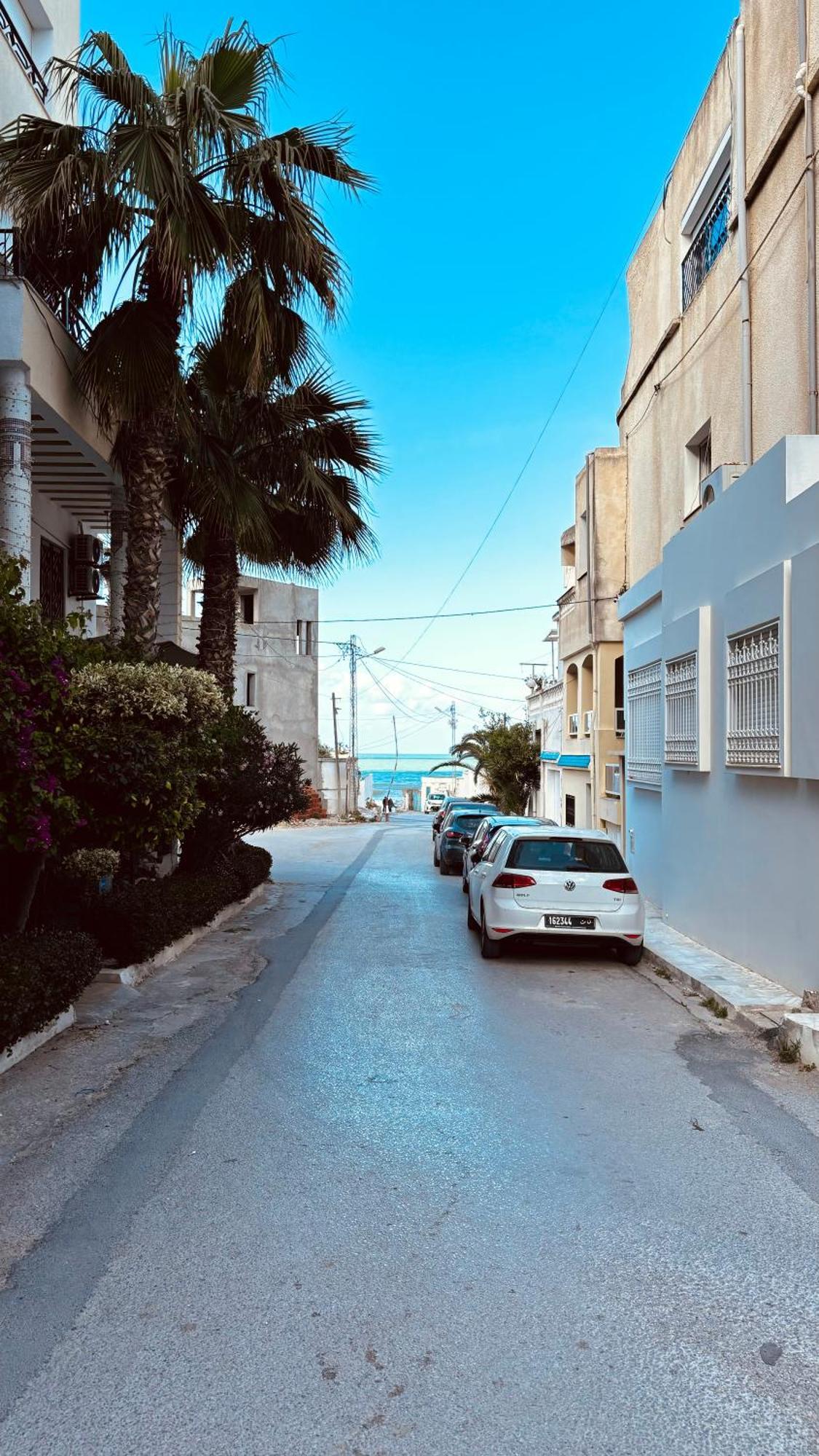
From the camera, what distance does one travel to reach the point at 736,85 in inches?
551

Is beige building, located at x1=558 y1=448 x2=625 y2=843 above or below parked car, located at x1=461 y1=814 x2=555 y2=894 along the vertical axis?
above

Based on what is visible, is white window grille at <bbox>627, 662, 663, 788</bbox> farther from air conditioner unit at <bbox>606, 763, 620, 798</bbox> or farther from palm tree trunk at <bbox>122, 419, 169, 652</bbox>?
palm tree trunk at <bbox>122, 419, 169, 652</bbox>

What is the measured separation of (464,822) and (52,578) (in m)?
11.6

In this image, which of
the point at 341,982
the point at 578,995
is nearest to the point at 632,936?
the point at 578,995

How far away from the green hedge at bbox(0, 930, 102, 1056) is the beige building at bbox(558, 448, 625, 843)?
16.3 m

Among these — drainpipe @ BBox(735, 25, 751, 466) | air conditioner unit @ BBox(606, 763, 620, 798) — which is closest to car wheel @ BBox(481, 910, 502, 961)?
drainpipe @ BBox(735, 25, 751, 466)

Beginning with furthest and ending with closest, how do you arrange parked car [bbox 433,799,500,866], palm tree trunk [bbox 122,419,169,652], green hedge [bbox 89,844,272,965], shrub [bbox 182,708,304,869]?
1. parked car [bbox 433,799,500,866]
2. shrub [bbox 182,708,304,869]
3. palm tree trunk [bbox 122,419,169,652]
4. green hedge [bbox 89,844,272,965]

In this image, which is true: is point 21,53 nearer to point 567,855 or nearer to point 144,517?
point 144,517

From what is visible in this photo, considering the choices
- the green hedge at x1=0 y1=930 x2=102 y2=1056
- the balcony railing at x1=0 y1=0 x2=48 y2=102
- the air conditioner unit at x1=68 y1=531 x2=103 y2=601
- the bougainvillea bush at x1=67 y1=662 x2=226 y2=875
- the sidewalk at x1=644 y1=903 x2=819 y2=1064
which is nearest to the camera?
the green hedge at x1=0 y1=930 x2=102 y2=1056

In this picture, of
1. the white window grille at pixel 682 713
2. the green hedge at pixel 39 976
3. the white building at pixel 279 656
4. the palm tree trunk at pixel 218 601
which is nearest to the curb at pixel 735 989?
the white window grille at pixel 682 713

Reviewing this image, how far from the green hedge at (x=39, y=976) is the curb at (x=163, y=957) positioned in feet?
3.17

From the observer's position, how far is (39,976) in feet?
24.4

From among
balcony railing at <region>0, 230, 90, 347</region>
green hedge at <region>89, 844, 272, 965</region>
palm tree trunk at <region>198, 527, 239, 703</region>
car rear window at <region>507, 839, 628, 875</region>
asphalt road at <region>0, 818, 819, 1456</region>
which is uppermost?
balcony railing at <region>0, 230, 90, 347</region>

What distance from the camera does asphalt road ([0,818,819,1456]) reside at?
3.07m
